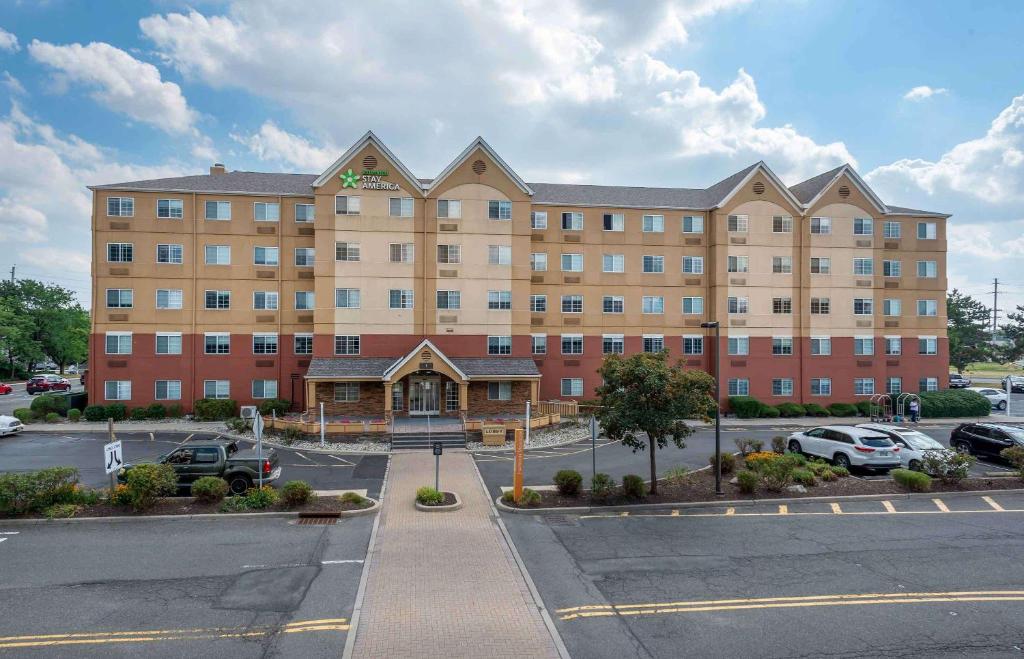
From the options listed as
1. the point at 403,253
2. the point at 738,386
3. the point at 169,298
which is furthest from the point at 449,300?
the point at 738,386

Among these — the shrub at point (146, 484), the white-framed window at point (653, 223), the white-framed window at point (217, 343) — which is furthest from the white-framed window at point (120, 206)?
the white-framed window at point (653, 223)

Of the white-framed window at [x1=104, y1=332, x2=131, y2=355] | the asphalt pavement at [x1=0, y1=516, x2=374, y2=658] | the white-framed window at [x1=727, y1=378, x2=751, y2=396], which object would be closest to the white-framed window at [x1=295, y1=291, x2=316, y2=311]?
the white-framed window at [x1=104, y1=332, x2=131, y2=355]

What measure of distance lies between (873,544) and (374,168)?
3078 cm

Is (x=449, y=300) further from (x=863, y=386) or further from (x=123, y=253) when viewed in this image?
(x=863, y=386)

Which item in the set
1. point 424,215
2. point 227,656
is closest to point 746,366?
point 424,215

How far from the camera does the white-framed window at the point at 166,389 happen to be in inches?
1390

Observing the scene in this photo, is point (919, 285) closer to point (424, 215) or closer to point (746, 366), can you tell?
point (746, 366)

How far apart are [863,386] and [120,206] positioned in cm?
5015

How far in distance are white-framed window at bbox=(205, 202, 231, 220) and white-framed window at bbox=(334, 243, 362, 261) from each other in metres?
7.87

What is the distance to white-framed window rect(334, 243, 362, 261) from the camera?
1359 inches

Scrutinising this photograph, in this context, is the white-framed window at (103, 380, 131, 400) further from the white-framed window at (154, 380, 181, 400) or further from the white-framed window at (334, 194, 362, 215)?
the white-framed window at (334, 194, 362, 215)

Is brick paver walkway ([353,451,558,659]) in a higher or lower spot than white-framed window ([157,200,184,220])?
lower

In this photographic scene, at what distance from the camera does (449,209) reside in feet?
116

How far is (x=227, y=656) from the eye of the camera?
902cm
